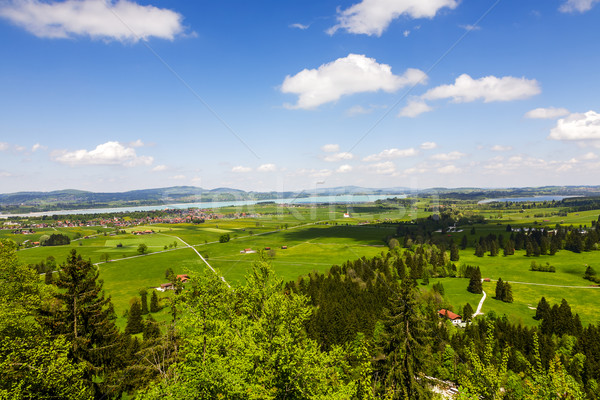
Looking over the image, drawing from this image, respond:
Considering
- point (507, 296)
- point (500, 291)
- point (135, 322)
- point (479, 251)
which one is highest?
point (135, 322)

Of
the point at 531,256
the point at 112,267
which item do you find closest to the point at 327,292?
the point at 112,267

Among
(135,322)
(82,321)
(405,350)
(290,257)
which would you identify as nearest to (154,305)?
(135,322)

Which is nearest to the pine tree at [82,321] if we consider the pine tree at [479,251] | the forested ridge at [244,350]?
the forested ridge at [244,350]

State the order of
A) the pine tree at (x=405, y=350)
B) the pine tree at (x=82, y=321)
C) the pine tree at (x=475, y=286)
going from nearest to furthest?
the pine tree at (x=82, y=321) < the pine tree at (x=405, y=350) < the pine tree at (x=475, y=286)

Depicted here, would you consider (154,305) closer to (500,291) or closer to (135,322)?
(135,322)

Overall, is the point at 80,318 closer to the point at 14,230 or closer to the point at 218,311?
the point at 218,311

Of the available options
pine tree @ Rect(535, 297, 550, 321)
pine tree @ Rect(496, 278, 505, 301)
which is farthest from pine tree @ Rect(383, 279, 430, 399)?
pine tree @ Rect(496, 278, 505, 301)

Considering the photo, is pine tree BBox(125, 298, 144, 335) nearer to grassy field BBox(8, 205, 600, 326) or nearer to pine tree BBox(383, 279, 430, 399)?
grassy field BBox(8, 205, 600, 326)

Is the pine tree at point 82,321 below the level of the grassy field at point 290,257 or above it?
above

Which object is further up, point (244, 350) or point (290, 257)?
point (244, 350)

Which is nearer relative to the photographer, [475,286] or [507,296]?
[507,296]

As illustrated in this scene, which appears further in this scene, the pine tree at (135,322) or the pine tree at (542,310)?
the pine tree at (542,310)

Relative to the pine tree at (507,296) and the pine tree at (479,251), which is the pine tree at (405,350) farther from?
the pine tree at (479,251)

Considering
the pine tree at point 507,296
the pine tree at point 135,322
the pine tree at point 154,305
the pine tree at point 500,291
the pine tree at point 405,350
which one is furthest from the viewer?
the pine tree at point 500,291
